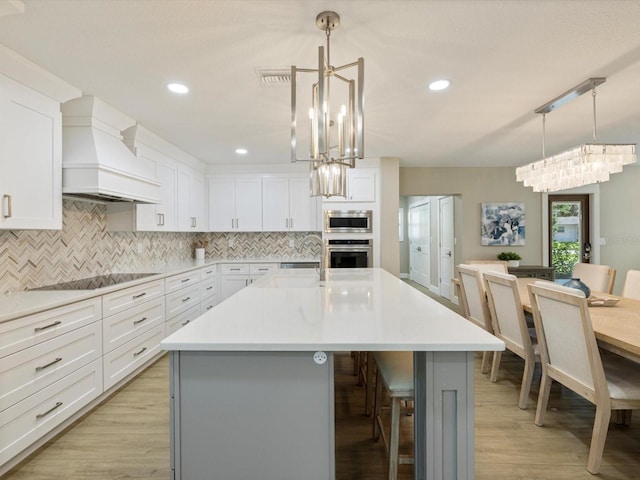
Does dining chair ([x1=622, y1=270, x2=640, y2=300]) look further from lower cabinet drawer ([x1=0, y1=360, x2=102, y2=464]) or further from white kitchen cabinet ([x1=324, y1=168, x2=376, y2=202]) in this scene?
lower cabinet drawer ([x1=0, y1=360, x2=102, y2=464])

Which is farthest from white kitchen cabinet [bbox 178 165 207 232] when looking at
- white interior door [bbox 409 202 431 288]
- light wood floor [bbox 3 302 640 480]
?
white interior door [bbox 409 202 431 288]

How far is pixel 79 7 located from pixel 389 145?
322cm

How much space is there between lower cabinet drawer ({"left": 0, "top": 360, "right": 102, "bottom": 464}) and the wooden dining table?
3.12 metres

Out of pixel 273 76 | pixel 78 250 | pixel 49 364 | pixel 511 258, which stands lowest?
pixel 49 364

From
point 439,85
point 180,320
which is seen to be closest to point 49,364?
point 180,320

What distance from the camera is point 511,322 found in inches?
100

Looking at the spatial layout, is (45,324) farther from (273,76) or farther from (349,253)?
(349,253)

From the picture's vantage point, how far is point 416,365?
1.38 m

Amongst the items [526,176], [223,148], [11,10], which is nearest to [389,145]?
[526,176]

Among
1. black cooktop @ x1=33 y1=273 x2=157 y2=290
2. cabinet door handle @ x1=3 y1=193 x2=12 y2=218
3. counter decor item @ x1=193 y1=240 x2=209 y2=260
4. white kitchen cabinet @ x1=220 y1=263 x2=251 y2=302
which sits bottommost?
white kitchen cabinet @ x1=220 y1=263 x2=251 y2=302

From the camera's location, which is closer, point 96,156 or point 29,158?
point 29,158

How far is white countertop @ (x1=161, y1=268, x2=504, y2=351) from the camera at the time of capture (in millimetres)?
1167

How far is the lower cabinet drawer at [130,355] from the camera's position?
2.50m

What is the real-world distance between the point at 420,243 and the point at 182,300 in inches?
234
